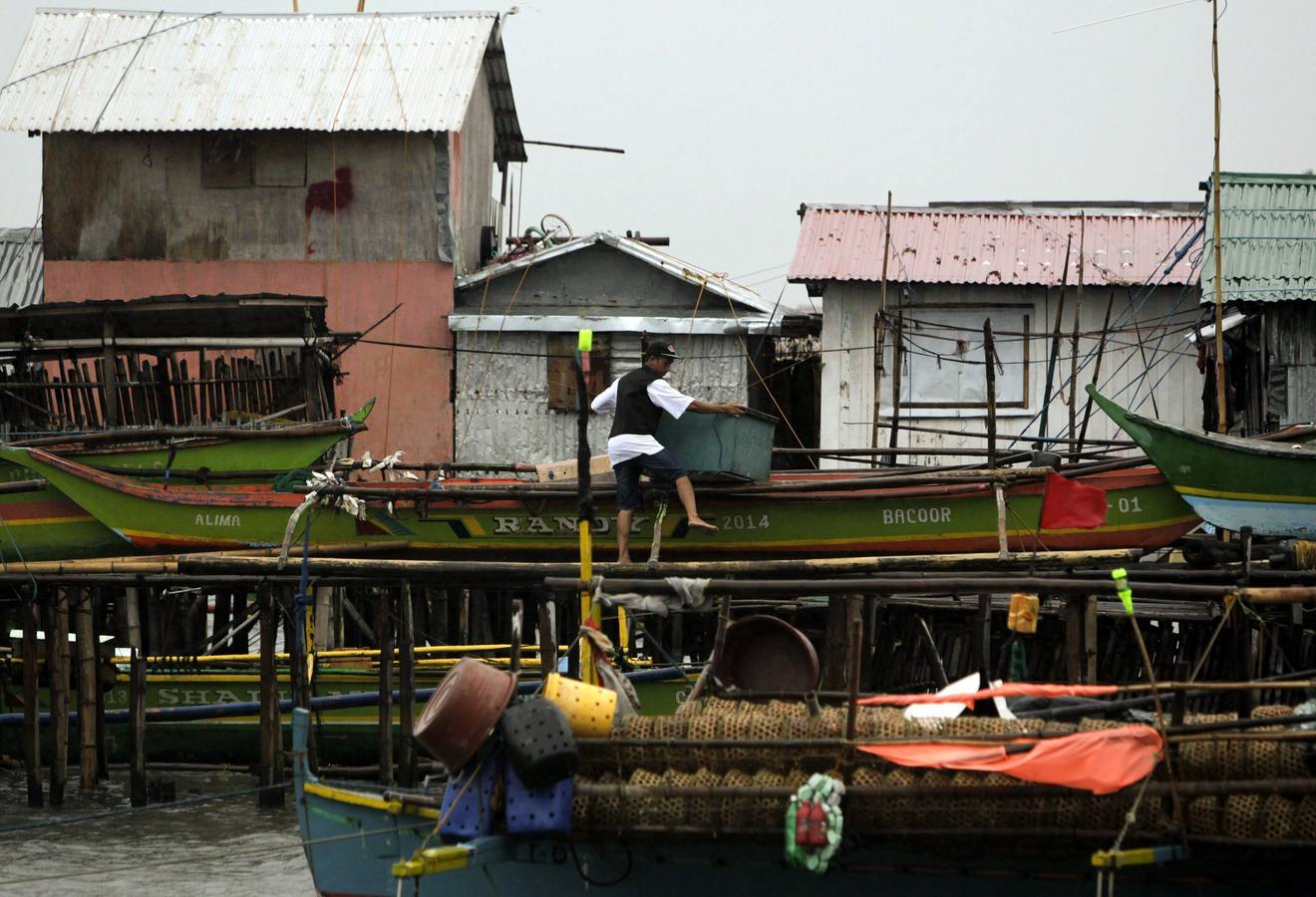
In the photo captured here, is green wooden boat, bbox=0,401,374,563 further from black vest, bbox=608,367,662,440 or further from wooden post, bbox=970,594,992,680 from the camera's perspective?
wooden post, bbox=970,594,992,680

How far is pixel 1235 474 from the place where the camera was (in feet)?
46.8

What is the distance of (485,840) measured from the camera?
9469 mm

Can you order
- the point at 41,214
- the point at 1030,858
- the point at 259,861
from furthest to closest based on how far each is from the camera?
1. the point at 41,214
2. the point at 259,861
3. the point at 1030,858

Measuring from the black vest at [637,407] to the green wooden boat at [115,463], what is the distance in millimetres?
3910

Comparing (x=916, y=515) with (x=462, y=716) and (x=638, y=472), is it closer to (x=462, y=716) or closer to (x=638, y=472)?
(x=638, y=472)

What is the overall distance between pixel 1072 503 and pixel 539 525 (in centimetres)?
484

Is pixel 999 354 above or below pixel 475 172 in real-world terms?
below

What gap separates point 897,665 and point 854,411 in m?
7.00

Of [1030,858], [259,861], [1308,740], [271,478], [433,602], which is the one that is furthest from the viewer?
[433,602]

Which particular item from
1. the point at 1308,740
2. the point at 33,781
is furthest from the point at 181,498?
the point at 1308,740

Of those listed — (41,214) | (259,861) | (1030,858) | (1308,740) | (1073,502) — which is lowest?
(259,861)

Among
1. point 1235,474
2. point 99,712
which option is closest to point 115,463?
point 99,712

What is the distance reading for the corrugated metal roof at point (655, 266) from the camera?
23.7 meters

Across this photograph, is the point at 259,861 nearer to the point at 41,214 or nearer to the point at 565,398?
the point at 565,398
